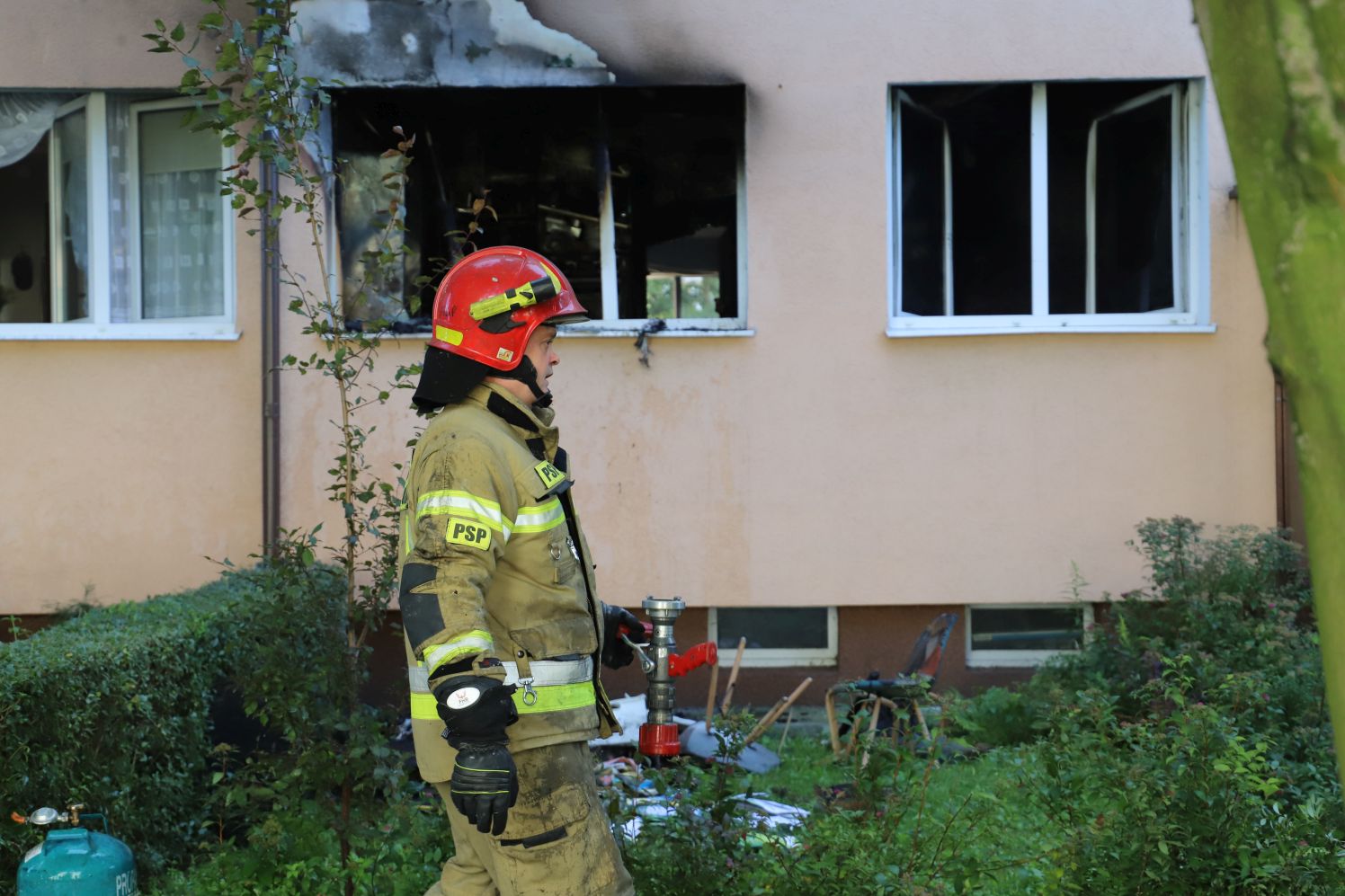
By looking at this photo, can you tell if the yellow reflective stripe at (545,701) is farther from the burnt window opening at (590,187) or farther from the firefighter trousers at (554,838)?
the burnt window opening at (590,187)

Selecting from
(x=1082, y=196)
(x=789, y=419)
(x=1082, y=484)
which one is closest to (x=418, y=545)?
(x=789, y=419)

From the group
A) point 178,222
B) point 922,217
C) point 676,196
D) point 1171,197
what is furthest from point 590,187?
point 1171,197

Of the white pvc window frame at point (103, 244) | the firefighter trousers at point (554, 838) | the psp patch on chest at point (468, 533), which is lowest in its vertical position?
the firefighter trousers at point (554, 838)

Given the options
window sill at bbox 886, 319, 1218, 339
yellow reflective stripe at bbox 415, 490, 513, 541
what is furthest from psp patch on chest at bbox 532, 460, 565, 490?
window sill at bbox 886, 319, 1218, 339

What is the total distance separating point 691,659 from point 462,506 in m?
1.06

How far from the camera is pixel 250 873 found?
453 cm

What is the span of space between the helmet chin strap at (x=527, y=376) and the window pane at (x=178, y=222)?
5.20m

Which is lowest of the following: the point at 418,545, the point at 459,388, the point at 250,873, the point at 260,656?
the point at 250,873

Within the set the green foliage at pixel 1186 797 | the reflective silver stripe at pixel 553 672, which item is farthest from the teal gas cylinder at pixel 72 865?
the green foliage at pixel 1186 797

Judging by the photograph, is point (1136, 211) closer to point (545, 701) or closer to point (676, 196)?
point (676, 196)

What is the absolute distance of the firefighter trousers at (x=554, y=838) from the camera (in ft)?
10.9

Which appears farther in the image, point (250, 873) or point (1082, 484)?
point (1082, 484)

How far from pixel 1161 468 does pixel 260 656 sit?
211 inches

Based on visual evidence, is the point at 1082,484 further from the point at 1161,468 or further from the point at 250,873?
the point at 250,873
